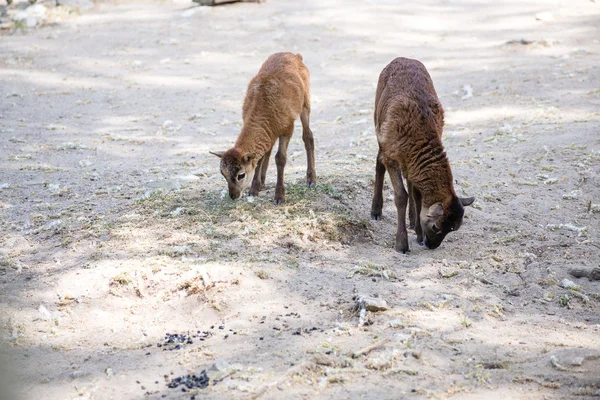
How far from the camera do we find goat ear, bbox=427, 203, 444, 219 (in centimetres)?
630

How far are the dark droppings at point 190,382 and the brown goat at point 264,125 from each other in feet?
10.1

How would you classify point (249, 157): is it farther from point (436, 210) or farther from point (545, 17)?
point (545, 17)

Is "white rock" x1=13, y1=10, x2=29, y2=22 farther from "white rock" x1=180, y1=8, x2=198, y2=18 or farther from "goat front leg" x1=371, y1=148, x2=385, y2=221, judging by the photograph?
"goat front leg" x1=371, y1=148, x2=385, y2=221

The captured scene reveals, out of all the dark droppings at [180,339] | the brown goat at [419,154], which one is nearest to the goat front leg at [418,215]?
the brown goat at [419,154]

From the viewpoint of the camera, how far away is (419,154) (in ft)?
21.0

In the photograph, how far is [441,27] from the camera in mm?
16469

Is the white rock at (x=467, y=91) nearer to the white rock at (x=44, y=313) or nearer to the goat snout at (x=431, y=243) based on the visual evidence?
the goat snout at (x=431, y=243)

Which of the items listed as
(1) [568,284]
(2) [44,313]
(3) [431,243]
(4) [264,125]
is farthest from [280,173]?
(1) [568,284]

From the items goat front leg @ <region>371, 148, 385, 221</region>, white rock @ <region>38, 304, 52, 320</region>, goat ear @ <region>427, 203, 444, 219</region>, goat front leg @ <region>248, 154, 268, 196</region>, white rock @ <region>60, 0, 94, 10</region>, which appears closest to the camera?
white rock @ <region>38, 304, 52, 320</region>

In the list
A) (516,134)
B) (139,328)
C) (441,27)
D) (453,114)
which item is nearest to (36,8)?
(441,27)

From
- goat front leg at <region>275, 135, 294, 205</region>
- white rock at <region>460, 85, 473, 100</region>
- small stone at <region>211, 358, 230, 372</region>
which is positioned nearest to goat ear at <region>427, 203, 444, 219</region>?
goat front leg at <region>275, 135, 294, 205</region>

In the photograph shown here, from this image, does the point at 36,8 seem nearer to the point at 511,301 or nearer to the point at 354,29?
the point at 354,29

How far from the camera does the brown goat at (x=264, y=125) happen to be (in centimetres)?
705

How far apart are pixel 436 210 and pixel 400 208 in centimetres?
46
